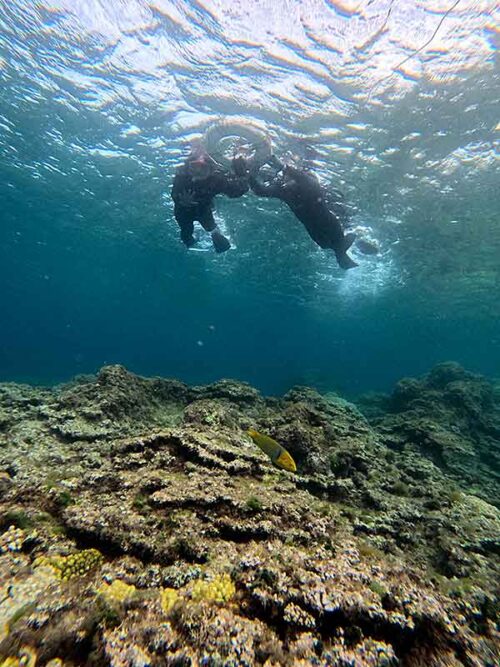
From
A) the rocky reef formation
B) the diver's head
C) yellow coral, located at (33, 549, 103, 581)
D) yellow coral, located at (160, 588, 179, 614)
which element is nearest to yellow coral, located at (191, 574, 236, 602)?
the rocky reef formation

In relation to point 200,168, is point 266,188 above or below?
below

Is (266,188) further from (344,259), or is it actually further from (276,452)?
(276,452)

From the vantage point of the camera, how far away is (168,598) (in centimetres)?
222

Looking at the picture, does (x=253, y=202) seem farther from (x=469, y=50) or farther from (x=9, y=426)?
(x=9, y=426)

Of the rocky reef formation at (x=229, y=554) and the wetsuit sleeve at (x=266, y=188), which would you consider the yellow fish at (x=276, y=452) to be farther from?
the wetsuit sleeve at (x=266, y=188)

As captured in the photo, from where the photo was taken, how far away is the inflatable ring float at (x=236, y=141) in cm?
1180

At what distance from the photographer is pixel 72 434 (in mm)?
5551

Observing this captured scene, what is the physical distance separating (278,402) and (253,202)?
1301 centimetres

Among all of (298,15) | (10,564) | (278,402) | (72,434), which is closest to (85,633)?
(10,564)

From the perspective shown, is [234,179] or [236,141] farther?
[236,141]

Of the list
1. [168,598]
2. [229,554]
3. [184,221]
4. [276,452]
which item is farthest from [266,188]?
[168,598]

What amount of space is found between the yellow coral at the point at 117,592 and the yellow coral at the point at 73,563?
0.33 meters

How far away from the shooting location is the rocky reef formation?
1969mm

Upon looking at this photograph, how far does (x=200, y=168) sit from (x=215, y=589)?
10384mm
